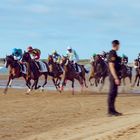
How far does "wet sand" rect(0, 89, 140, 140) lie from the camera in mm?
13836

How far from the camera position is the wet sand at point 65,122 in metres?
13.8

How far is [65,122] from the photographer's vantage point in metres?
17.4

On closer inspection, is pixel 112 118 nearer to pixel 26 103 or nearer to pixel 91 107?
pixel 91 107

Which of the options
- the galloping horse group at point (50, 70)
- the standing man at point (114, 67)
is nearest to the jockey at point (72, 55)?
the galloping horse group at point (50, 70)

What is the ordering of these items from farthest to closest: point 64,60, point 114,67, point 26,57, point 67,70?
1. point 64,60
2. point 67,70
3. point 26,57
4. point 114,67

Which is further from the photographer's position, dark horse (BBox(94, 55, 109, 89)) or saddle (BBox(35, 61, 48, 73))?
dark horse (BBox(94, 55, 109, 89))

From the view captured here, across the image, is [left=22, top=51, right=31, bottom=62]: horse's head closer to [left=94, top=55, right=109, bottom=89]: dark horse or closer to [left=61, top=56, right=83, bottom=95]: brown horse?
[left=61, top=56, right=83, bottom=95]: brown horse

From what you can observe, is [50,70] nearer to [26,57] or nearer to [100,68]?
[100,68]

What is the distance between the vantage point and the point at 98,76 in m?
38.4

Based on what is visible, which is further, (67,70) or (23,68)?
(67,70)

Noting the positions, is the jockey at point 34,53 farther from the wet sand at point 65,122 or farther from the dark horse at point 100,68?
the wet sand at point 65,122

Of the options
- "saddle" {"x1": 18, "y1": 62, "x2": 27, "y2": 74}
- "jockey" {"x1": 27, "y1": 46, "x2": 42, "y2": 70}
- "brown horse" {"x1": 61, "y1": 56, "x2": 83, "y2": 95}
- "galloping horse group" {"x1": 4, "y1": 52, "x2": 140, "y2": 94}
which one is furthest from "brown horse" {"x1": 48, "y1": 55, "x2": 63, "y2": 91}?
"saddle" {"x1": 18, "y1": 62, "x2": 27, "y2": 74}

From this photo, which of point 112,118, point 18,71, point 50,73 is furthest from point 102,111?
point 50,73

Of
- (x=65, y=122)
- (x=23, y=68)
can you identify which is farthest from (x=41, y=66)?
(x=65, y=122)
